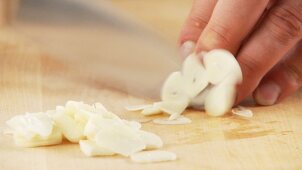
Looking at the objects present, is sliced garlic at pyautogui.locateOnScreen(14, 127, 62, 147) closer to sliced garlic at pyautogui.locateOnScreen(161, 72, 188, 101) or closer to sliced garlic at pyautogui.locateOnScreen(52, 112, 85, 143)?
sliced garlic at pyautogui.locateOnScreen(52, 112, 85, 143)

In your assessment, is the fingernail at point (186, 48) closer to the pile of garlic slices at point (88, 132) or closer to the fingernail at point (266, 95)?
the fingernail at point (266, 95)

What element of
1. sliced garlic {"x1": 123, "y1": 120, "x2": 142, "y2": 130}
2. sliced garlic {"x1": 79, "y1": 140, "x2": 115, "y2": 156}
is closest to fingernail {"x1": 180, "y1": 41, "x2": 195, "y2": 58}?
sliced garlic {"x1": 123, "y1": 120, "x2": 142, "y2": 130}

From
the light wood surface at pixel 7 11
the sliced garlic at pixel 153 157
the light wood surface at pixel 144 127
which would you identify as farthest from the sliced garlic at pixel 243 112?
the light wood surface at pixel 7 11

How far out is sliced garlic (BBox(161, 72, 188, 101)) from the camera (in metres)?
1.29

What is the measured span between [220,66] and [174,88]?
91mm

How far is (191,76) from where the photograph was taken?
51.2 inches

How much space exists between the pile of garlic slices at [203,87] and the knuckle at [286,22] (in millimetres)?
103

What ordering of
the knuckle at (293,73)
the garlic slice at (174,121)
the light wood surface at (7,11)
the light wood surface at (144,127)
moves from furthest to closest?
the light wood surface at (7,11) → the knuckle at (293,73) → the garlic slice at (174,121) → the light wood surface at (144,127)

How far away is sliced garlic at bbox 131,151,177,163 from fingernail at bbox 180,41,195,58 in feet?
1.04

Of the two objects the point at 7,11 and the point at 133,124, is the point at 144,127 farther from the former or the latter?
the point at 7,11

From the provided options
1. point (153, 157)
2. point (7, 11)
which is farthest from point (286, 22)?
point (7, 11)

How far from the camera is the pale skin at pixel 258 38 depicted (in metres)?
Answer: 1.28

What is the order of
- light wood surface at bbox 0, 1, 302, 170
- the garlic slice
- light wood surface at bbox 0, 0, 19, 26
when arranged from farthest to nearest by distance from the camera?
light wood surface at bbox 0, 0, 19, 26
the garlic slice
light wood surface at bbox 0, 1, 302, 170

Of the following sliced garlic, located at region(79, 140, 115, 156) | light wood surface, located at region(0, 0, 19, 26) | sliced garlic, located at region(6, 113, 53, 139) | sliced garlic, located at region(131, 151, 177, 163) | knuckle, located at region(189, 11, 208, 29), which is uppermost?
light wood surface, located at region(0, 0, 19, 26)
